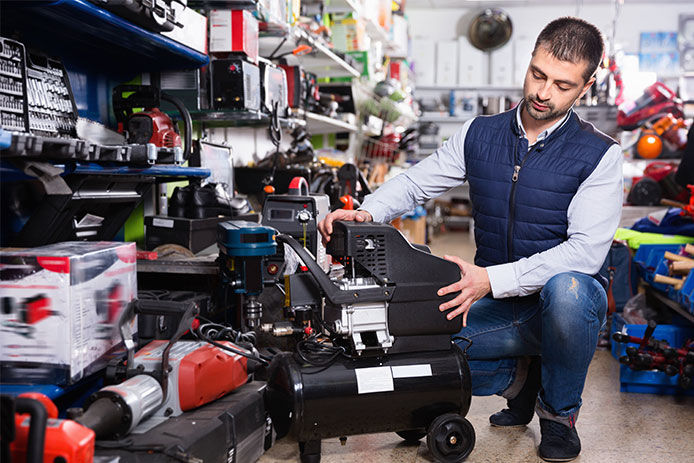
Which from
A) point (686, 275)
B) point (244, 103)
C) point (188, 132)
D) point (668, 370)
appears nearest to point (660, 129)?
point (686, 275)

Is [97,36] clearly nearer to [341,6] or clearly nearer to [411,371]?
[411,371]

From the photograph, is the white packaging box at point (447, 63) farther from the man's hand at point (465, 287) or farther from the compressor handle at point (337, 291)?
the compressor handle at point (337, 291)

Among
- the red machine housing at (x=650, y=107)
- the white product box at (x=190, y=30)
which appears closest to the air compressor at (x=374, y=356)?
the white product box at (x=190, y=30)

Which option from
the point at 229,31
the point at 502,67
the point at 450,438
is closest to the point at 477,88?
the point at 502,67

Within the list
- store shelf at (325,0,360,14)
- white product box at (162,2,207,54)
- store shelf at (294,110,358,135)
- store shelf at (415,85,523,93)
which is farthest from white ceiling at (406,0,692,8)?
white product box at (162,2,207,54)

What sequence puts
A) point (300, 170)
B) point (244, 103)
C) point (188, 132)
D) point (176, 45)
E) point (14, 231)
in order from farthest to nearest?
point (300, 170) → point (244, 103) → point (188, 132) → point (176, 45) → point (14, 231)

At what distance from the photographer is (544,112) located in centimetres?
217

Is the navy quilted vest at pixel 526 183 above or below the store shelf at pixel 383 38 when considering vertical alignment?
below

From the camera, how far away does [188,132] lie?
2.60 metres

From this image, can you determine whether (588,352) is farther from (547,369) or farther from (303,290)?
(303,290)

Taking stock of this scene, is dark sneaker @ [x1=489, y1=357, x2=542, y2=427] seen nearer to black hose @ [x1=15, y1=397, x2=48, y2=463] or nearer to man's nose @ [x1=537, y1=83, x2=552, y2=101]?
man's nose @ [x1=537, y1=83, x2=552, y2=101]

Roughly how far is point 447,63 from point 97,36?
7897 millimetres

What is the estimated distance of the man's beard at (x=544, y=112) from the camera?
7.11 feet

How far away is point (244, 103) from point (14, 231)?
109cm
